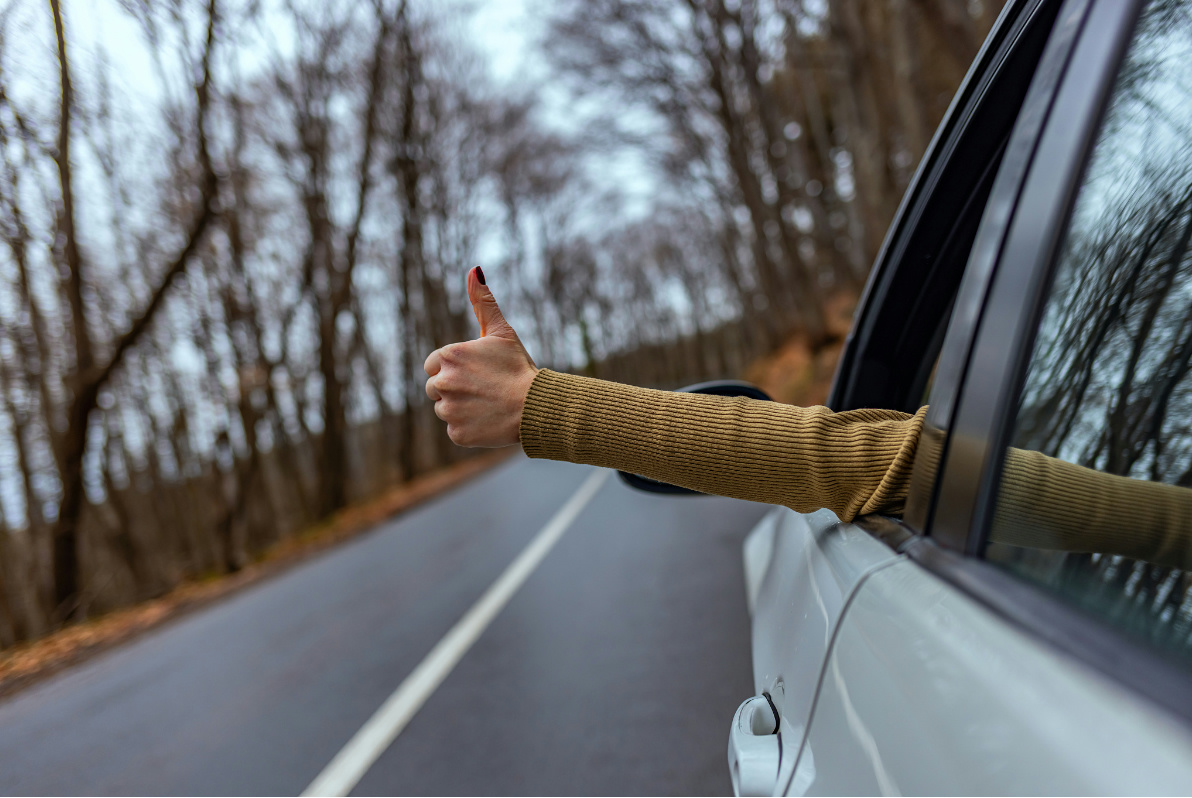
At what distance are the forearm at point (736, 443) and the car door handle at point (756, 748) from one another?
0.36m

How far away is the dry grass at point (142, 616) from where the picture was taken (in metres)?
6.88

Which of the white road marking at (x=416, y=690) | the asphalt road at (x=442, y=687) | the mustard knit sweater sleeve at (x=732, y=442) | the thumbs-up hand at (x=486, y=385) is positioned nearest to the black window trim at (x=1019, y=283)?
the mustard knit sweater sleeve at (x=732, y=442)

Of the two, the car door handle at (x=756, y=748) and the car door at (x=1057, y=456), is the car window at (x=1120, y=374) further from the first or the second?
the car door handle at (x=756, y=748)

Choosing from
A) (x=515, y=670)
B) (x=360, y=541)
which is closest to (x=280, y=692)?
(x=515, y=670)

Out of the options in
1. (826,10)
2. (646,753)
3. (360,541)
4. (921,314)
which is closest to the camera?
(921,314)

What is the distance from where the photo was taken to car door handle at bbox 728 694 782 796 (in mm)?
1278

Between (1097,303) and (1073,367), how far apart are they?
0.26 feet

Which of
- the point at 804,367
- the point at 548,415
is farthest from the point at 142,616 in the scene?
the point at 804,367

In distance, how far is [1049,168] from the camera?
3.22 feet

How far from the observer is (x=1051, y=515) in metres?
1.01

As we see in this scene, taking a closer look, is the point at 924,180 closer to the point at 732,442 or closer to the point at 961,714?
the point at 732,442

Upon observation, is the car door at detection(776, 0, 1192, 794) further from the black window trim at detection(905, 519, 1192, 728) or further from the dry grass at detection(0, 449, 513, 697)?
the dry grass at detection(0, 449, 513, 697)

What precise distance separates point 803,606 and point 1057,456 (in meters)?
0.55

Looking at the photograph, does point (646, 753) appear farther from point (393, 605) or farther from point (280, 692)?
point (393, 605)
